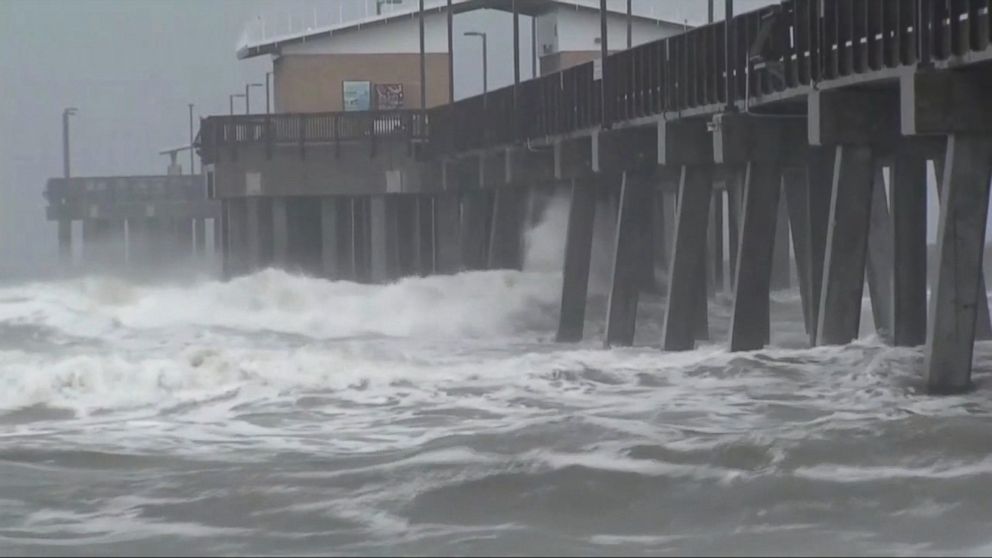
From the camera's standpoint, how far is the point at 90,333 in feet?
126

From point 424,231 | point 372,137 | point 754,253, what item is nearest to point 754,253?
point 754,253

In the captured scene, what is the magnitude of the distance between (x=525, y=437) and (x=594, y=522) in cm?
420

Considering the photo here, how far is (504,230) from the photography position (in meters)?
41.2

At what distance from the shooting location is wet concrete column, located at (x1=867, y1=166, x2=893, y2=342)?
26.7m

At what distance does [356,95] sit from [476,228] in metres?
17.1

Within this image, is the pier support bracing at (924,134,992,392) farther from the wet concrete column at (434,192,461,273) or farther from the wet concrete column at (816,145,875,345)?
the wet concrete column at (434,192,461,273)

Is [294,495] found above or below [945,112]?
below

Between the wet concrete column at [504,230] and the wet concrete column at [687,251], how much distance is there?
13000mm

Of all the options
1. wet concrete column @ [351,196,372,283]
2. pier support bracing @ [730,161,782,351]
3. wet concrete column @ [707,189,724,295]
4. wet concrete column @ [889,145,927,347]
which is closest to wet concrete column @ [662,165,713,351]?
pier support bracing @ [730,161,782,351]

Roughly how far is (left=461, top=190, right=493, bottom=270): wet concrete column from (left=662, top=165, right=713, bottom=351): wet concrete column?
17199 mm

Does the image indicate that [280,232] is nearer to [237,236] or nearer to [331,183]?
[237,236]

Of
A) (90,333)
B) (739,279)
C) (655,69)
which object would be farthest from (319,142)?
(739,279)

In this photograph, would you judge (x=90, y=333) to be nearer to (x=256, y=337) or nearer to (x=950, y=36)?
(x=256, y=337)

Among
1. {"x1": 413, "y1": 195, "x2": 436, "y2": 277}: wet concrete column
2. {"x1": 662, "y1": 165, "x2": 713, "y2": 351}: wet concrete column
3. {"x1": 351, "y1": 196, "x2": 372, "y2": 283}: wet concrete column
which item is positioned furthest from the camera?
{"x1": 351, "y1": 196, "x2": 372, "y2": 283}: wet concrete column
